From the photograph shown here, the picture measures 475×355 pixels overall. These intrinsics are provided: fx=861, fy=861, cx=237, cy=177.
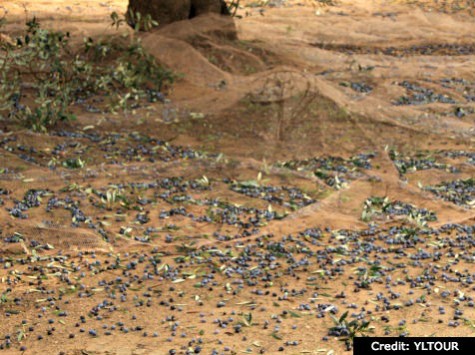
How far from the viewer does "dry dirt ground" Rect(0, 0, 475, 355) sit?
4527 mm

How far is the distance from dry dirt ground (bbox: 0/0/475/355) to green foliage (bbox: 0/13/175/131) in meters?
0.18

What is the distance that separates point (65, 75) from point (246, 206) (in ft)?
8.56

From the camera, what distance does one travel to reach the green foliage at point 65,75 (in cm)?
732

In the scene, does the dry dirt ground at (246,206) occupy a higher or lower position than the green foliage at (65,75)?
lower

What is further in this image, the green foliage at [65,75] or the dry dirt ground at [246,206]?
the green foliage at [65,75]

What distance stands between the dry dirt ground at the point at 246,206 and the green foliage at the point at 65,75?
183 millimetres

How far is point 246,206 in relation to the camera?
6.21 meters

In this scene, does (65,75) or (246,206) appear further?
(65,75)

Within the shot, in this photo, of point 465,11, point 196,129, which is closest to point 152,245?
point 196,129

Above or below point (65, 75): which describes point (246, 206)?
below

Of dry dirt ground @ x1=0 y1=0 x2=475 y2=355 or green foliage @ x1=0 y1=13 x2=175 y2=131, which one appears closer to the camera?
dry dirt ground @ x1=0 y1=0 x2=475 y2=355

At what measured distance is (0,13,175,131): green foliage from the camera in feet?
24.0

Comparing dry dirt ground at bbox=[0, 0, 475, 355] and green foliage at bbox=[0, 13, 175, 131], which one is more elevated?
green foliage at bbox=[0, 13, 175, 131]

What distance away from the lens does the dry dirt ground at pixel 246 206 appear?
4.53 metres
